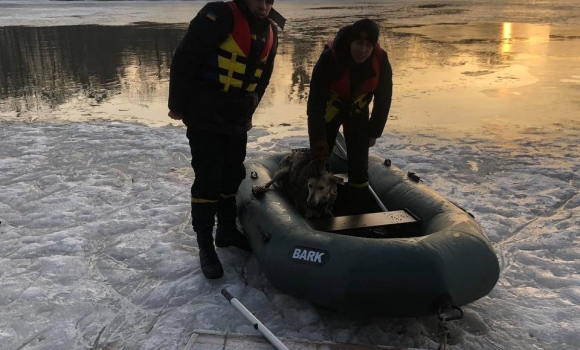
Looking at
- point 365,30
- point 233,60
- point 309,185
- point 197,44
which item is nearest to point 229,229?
point 309,185

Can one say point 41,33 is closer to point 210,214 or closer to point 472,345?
point 210,214

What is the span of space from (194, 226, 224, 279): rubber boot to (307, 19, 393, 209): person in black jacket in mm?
1069

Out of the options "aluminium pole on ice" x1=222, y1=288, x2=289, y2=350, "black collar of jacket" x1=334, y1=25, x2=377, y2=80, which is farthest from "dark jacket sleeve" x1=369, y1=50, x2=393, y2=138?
"aluminium pole on ice" x1=222, y1=288, x2=289, y2=350

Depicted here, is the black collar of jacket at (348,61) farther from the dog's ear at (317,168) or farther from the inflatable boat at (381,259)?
the inflatable boat at (381,259)

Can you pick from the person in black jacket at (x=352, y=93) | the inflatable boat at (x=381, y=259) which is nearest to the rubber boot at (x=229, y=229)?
the inflatable boat at (x=381, y=259)

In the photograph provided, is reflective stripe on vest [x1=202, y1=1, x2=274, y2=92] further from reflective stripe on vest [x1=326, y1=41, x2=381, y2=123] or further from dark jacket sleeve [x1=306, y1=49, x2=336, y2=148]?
reflective stripe on vest [x1=326, y1=41, x2=381, y2=123]

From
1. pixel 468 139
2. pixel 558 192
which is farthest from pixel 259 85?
pixel 468 139

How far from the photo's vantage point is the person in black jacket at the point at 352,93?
368 cm

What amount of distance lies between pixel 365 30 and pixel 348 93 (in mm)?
604

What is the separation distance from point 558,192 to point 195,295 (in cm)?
409

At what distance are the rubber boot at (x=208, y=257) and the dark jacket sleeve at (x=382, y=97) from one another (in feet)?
5.35

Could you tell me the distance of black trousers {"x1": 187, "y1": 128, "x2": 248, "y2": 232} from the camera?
3.61 meters

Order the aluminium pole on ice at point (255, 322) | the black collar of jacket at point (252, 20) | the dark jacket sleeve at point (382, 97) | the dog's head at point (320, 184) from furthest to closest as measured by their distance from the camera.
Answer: the dark jacket sleeve at point (382, 97), the dog's head at point (320, 184), the black collar of jacket at point (252, 20), the aluminium pole on ice at point (255, 322)

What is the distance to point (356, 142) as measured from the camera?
4219 mm
